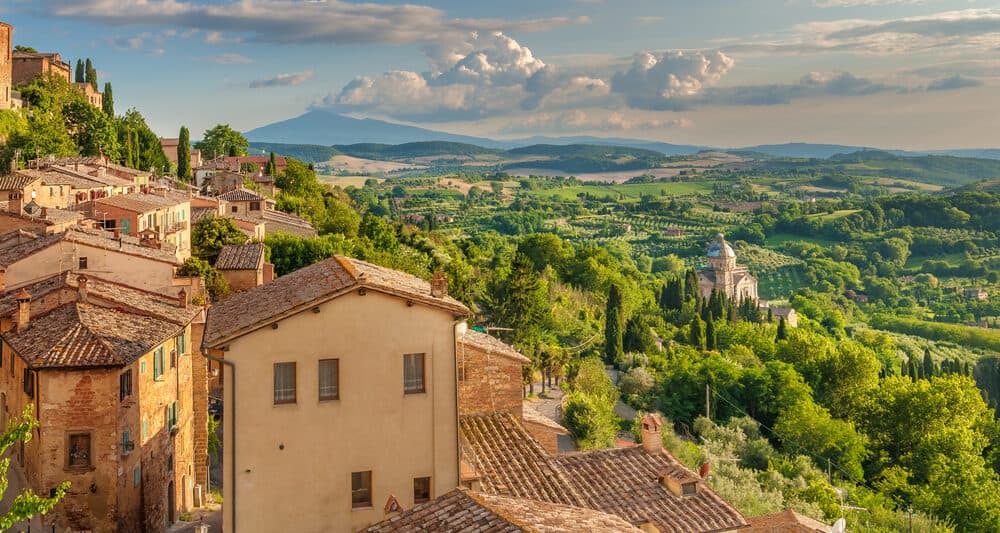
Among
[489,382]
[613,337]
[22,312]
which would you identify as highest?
[22,312]

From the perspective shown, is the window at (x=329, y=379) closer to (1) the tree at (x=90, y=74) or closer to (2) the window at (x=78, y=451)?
(2) the window at (x=78, y=451)

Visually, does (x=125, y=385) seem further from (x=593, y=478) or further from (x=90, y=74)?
(x=90, y=74)

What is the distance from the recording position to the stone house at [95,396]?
20609 mm

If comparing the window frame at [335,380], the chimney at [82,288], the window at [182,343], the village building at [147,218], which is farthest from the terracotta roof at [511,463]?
the village building at [147,218]

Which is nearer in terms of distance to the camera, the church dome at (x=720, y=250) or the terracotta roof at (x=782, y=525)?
the terracotta roof at (x=782, y=525)

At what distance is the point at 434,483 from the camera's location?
1506 centimetres

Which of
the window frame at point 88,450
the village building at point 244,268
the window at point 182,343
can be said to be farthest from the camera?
the village building at point 244,268

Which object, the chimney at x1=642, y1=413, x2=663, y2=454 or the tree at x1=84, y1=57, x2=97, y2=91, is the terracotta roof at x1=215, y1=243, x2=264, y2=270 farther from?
the tree at x1=84, y1=57, x2=97, y2=91

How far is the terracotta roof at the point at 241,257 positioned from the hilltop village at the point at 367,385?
5.1 inches

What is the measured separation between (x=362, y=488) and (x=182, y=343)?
12.4 meters

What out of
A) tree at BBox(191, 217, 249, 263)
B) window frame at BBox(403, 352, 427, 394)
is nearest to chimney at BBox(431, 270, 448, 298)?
window frame at BBox(403, 352, 427, 394)

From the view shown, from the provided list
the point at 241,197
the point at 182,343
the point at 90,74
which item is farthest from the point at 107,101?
the point at 182,343

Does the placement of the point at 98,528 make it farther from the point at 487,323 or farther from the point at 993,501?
the point at 993,501

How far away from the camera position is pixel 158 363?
23016mm
